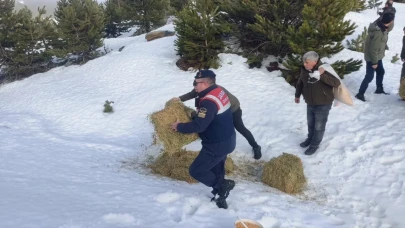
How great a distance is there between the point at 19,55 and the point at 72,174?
44.9 ft

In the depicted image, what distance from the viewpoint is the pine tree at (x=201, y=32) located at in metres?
11.9

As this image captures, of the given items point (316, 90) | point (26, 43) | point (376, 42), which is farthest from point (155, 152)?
point (26, 43)

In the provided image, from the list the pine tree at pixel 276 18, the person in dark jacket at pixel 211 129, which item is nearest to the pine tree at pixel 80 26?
the pine tree at pixel 276 18

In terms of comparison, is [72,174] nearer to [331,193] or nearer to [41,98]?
[331,193]

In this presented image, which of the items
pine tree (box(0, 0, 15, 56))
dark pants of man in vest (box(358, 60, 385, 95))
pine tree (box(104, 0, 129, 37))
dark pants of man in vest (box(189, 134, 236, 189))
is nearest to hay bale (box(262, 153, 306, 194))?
dark pants of man in vest (box(189, 134, 236, 189))

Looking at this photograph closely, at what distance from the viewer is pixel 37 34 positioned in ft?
56.1

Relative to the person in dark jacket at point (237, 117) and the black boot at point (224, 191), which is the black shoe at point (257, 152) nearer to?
the person in dark jacket at point (237, 117)

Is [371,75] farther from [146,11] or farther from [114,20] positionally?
[114,20]

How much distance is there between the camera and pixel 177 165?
6.28 m

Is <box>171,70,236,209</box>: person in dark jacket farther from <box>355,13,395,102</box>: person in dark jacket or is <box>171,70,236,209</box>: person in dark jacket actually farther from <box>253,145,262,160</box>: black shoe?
<box>355,13,395,102</box>: person in dark jacket

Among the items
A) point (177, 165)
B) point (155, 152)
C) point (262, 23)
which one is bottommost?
point (155, 152)

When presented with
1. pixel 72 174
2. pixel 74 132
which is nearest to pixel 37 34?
pixel 74 132

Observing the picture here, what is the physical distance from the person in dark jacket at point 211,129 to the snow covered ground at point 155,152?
47cm

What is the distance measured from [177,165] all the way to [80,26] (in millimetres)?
13421
